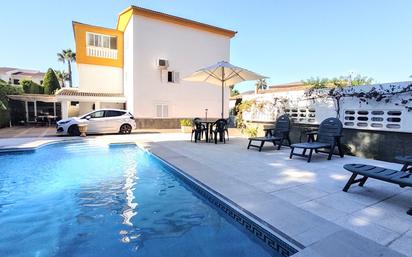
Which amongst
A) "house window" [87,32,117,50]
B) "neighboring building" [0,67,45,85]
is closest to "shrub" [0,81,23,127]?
"house window" [87,32,117,50]

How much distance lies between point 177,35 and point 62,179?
1490 cm

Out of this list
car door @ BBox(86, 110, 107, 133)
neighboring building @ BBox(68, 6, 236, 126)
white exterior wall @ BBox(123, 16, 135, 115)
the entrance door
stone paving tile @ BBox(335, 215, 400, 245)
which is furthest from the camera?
the entrance door

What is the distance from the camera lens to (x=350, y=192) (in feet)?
12.4

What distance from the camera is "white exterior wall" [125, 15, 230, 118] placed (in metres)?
16.4

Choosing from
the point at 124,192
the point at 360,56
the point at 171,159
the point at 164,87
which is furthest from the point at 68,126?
the point at 360,56

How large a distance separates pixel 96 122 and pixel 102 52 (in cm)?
889

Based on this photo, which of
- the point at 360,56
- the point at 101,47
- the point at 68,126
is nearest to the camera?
the point at 68,126

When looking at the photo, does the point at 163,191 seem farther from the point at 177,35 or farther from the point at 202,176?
the point at 177,35

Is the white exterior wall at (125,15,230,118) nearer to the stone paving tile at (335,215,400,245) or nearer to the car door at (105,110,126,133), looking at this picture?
the car door at (105,110,126,133)

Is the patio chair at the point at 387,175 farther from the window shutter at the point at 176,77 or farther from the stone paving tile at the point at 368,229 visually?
the window shutter at the point at 176,77

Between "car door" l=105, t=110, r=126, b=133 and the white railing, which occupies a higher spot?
the white railing

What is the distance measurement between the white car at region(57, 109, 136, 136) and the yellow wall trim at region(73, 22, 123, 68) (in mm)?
7576

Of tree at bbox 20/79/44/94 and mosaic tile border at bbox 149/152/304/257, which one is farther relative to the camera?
tree at bbox 20/79/44/94

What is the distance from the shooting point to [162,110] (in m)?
Result: 17.5
